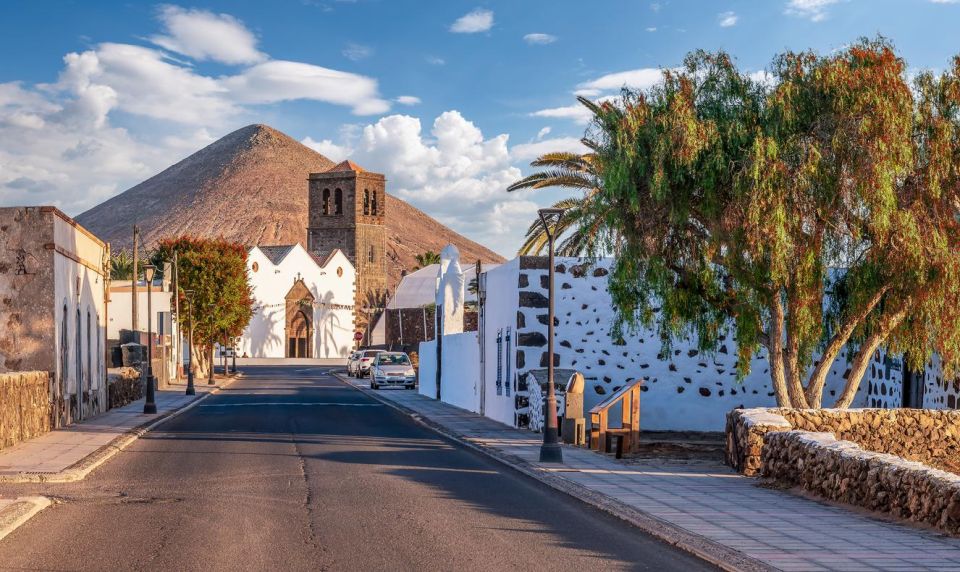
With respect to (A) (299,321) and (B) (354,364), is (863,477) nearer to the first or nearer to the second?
(B) (354,364)

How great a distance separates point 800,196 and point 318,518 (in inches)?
368

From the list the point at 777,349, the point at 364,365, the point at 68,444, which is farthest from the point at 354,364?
the point at 777,349

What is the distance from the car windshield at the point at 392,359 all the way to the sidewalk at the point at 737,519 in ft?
127

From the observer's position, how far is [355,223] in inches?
5699

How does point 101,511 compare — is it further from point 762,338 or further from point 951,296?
point 951,296

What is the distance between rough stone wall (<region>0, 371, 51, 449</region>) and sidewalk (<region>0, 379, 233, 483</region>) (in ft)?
0.72

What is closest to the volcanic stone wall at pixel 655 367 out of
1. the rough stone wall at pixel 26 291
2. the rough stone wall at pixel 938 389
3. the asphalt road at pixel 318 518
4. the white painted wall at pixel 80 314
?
the rough stone wall at pixel 938 389

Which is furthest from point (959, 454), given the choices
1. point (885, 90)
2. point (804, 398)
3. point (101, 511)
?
point (101, 511)

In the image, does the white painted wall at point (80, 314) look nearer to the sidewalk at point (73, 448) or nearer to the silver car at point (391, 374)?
the sidewalk at point (73, 448)

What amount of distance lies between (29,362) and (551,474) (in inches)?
569

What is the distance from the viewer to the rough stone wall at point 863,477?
1187 cm

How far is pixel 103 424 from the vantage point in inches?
1143

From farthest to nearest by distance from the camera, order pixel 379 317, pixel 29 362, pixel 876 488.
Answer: pixel 379 317, pixel 29 362, pixel 876 488

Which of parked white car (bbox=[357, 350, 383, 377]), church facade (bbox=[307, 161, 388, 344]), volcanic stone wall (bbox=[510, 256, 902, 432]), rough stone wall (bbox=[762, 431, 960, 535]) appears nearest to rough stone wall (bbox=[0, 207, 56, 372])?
volcanic stone wall (bbox=[510, 256, 902, 432])
